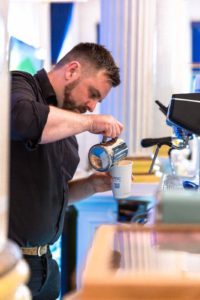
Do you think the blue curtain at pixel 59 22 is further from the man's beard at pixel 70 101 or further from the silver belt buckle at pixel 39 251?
the silver belt buckle at pixel 39 251

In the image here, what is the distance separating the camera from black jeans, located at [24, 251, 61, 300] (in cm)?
154

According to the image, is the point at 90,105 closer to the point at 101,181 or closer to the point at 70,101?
the point at 70,101

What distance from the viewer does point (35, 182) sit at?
150cm

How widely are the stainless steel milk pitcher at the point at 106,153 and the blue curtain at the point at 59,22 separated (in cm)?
222

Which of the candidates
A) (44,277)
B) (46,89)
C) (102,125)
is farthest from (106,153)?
(44,277)

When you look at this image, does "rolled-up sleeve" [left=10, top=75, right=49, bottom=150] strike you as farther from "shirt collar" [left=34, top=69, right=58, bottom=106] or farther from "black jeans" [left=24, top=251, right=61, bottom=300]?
"black jeans" [left=24, top=251, right=61, bottom=300]

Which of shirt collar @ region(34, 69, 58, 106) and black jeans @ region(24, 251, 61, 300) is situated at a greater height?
shirt collar @ region(34, 69, 58, 106)

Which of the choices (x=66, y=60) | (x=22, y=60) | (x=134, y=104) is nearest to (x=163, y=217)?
(x=66, y=60)

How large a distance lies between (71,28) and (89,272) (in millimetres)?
3605

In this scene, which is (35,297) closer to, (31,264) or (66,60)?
(31,264)

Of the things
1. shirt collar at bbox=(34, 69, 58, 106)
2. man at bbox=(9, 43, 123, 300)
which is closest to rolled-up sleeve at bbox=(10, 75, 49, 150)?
man at bbox=(9, 43, 123, 300)

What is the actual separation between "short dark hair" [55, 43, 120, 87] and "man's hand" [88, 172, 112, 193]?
1.07 feet

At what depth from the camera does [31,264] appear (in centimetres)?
154

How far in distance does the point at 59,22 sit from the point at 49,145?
228 centimetres
